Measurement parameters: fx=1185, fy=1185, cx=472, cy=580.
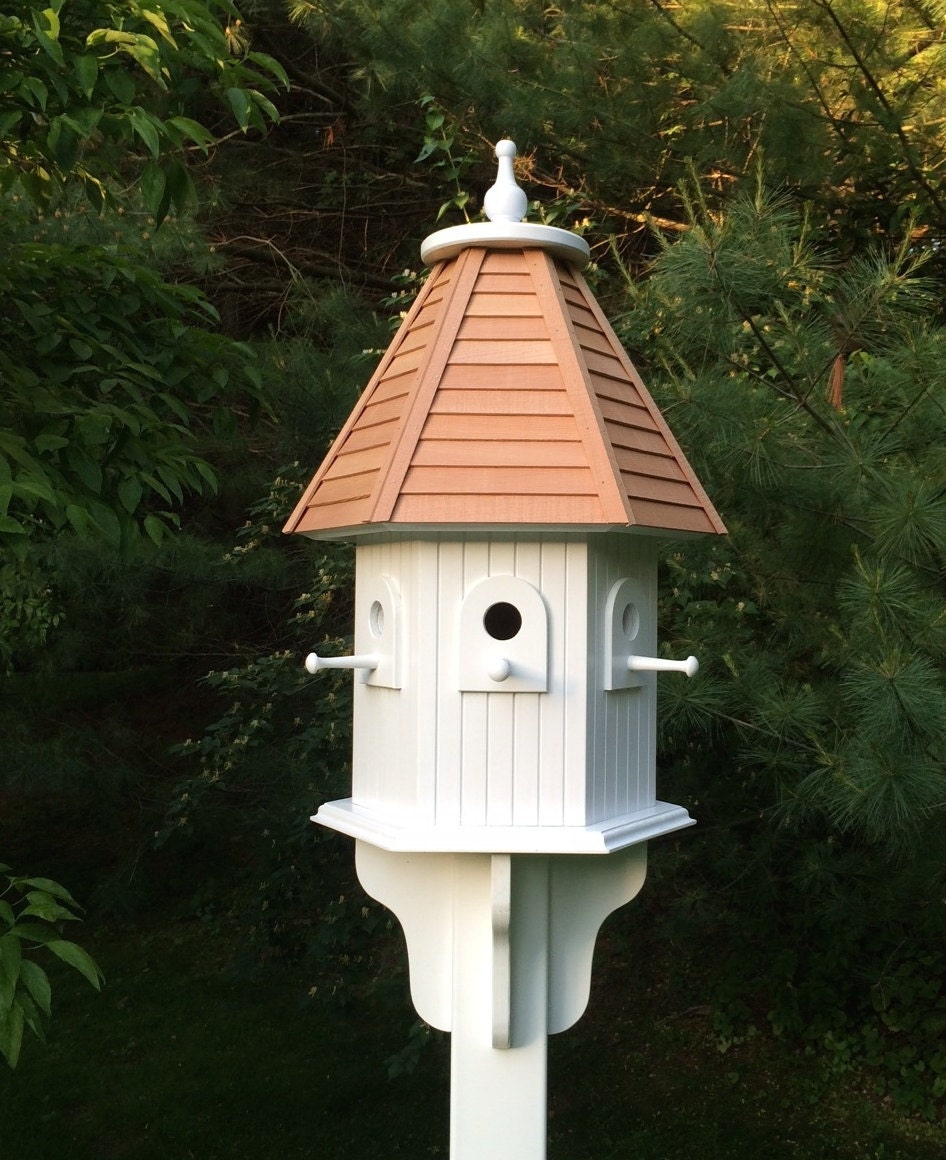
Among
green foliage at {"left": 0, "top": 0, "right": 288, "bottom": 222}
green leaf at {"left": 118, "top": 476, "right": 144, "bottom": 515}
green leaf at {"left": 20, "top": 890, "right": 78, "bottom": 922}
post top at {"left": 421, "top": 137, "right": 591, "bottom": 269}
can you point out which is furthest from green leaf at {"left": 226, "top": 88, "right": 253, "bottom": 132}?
green leaf at {"left": 20, "top": 890, "right": 78, "bottom": 922}

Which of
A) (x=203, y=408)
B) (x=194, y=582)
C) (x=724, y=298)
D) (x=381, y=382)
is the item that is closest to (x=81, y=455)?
(x=381, y=382)

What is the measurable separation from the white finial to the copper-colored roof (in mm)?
78

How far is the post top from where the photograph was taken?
2148 mm

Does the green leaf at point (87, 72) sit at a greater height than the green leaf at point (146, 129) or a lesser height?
greater

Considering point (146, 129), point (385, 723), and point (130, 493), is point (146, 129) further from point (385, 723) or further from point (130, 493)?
point (385, 723)

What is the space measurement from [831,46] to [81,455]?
2698mm

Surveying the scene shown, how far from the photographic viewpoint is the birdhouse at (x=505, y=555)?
1939 millimetres

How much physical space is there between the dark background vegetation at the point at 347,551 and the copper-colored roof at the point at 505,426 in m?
0.48

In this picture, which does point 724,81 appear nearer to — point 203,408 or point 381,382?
point 381,382

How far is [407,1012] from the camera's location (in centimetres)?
480

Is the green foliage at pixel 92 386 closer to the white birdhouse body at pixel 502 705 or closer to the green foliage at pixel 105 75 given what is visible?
the green foliage at pixel 105 75

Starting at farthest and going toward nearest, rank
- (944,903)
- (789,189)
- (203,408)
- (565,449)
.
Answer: (203,408)
(789,189)
(944,903)
(565,449)

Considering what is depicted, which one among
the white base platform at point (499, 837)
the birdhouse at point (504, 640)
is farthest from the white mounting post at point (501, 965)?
the white base platform at point (499, 837)

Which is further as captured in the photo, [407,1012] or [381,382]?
[407,1012]
